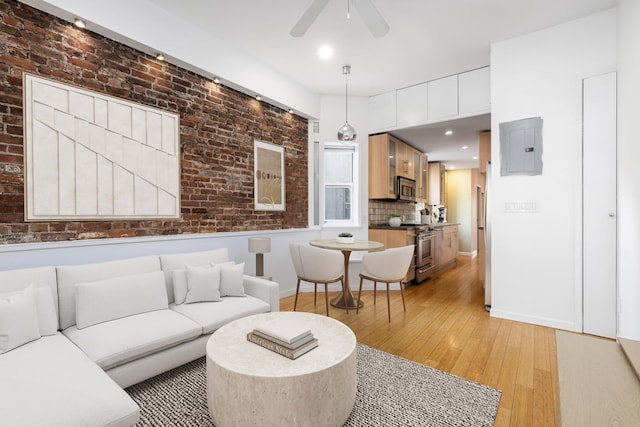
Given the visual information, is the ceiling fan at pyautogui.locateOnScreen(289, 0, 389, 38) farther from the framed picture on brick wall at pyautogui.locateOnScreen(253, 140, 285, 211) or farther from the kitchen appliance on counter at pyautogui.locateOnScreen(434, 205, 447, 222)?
the kitchen appliance on counter at pyautogui.locateOnScreen(434, 205, 447, 222)

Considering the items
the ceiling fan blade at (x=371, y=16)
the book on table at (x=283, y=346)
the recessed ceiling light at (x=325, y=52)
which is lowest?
the book on table at (x=283, y=346)

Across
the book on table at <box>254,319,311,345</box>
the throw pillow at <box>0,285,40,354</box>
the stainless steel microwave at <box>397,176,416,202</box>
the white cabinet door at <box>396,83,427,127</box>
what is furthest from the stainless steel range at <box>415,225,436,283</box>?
the throw pillow at <box>0,285,40,354</box>

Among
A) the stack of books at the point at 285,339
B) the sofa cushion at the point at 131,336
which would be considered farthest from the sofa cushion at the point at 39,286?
the stack of books at the point at 285,339

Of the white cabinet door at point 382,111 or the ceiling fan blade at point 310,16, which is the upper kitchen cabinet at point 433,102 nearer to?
the white cabinet door at point 382,111

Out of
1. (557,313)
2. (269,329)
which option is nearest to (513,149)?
(557,313)

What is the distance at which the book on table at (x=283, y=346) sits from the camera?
5.43 feet

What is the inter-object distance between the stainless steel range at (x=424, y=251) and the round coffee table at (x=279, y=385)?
3.64 metres

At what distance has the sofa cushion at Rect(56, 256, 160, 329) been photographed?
2125mm

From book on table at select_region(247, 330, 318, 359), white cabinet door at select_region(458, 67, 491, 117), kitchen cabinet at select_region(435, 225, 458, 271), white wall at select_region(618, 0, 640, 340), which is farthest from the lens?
kitchen cabinet at select_region(435, 225, 458, 271)

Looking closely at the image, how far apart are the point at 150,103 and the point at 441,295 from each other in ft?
14.2

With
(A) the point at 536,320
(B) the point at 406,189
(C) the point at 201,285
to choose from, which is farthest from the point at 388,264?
(B) the point at 406,189

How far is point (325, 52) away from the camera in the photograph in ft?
11.7

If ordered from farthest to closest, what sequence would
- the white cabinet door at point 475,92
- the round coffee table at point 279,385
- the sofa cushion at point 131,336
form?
the white cabinet door at point 475,92 < the sofa cushion at point 131,336 < the round coffee table at point 279,385

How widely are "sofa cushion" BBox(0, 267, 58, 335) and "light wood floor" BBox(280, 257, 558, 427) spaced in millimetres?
2321
